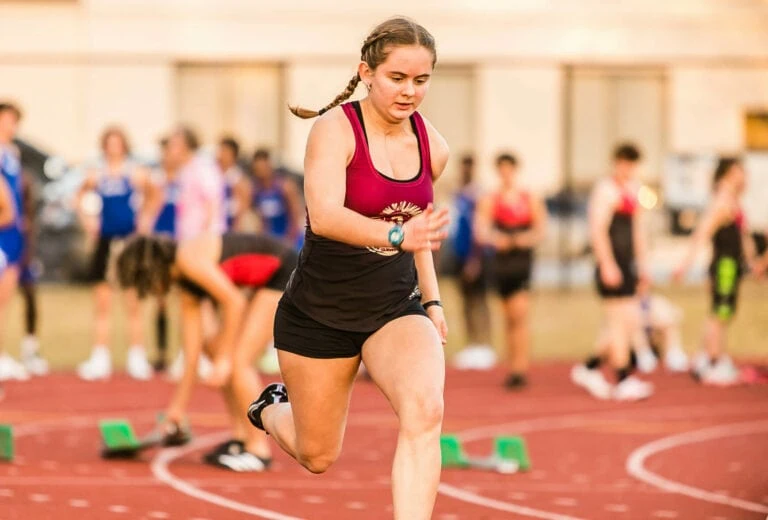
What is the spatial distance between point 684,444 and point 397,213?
20.7ft

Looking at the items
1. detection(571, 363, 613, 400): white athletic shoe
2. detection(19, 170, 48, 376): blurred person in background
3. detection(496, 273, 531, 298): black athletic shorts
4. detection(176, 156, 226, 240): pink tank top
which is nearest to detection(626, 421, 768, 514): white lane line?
detection(571, 363, 613, 400): white athletic shoe

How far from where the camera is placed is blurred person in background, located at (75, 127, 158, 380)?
55.3ft

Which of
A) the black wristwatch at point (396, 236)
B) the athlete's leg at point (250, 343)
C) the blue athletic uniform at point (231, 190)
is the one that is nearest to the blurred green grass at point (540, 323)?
the blue athletic uniform at point (231, 190)

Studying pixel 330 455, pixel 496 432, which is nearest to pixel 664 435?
pixel 496 432

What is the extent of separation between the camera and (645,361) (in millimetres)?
18094

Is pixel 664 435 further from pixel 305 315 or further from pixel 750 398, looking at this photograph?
pixel 305 315

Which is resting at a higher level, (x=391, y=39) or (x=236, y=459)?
(x=391, y=39)

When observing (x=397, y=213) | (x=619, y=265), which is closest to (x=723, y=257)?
(x=619, y=265)

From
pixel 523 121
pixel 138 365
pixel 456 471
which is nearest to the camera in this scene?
pixel 456 471

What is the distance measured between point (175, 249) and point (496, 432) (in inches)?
143

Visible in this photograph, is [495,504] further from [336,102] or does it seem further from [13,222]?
[13,222]

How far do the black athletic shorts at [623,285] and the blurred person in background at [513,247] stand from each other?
87 centimetres

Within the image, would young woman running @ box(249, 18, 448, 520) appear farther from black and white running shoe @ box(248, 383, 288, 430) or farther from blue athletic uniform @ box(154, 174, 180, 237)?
blue athletic uniform @ box(154, 174, 180, 237)

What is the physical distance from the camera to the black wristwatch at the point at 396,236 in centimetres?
630
